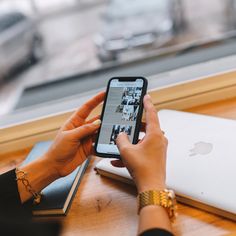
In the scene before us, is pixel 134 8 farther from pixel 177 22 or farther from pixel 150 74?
pixel 150 74

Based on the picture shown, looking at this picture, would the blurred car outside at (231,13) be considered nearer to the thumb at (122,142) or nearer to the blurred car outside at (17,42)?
the blurred car outside at (17,42)

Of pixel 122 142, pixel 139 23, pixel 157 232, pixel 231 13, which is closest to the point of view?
pixel 157 232

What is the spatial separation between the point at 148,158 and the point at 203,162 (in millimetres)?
144

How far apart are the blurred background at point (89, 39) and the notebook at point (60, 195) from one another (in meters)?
0.42

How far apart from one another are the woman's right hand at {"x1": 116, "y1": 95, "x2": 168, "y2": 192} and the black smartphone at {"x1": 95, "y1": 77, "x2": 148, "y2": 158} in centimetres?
6

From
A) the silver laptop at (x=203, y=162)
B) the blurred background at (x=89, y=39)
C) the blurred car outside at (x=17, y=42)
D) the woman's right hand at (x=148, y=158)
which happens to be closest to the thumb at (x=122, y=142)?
the woman's right hand at (x=148, y=158)

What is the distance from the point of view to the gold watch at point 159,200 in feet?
1.79

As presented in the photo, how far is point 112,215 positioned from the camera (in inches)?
25.8

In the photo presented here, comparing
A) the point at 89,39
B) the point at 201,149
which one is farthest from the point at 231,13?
the point at 201,149

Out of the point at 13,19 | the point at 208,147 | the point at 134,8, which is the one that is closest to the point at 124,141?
the point at 208,147

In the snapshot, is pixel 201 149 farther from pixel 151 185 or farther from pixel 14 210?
pixel 14 210

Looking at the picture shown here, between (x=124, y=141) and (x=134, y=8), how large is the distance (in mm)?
1697

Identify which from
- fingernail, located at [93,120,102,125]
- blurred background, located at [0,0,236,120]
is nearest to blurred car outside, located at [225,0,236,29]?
blurred background, located at [0,0,236,120]

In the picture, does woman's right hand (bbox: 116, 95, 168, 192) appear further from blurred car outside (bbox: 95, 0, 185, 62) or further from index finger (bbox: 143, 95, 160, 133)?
blurred car outside (bbox: 95, 0, 185, 62)
